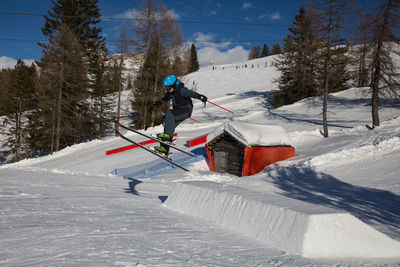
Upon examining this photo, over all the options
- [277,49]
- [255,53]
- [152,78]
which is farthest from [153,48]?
[255,53]

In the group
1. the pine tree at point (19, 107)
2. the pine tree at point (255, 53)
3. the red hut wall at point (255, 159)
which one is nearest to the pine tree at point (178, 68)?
the pine tree at point (19, 107)

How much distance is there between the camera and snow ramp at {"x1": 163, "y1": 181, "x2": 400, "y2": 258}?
2.73 m

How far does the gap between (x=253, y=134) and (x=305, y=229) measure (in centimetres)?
938

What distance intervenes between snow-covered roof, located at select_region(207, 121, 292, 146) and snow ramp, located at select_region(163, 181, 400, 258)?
8206 millimetres

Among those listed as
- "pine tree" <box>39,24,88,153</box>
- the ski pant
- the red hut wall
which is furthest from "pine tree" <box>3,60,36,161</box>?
the ski pant

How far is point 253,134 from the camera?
12.0 m

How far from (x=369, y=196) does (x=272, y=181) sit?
3.35 meters

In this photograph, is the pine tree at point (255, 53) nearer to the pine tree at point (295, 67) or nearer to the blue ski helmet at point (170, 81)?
the pine tree at point (295, 67)

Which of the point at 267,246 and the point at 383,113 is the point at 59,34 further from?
the point at 383,113

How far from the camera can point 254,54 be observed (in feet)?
445

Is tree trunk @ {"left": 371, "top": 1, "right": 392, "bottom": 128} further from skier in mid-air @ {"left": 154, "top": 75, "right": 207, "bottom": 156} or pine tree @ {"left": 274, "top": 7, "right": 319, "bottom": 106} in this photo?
skier in mid-air @ {"left": 154, "top": 75, "right": 207, "bottom": 156}

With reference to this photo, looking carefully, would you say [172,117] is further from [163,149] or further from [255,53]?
[255,53]

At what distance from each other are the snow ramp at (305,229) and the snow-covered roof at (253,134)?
8206 mm

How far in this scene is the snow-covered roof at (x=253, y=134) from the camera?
1180cm
